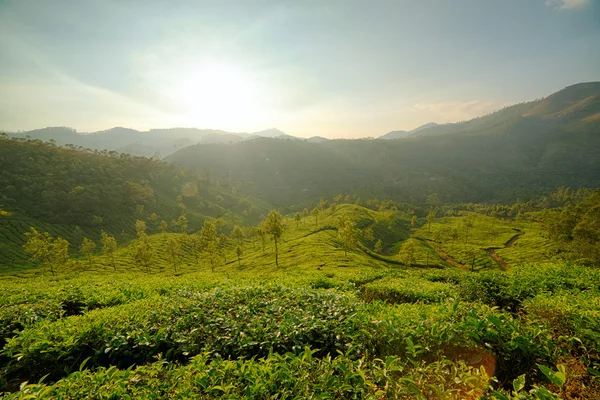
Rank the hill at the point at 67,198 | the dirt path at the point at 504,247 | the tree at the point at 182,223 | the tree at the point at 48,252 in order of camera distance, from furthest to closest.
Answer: the tree at the point at 182,223 < the hill at the point at 67,198 < the dirt path at the point at 504,247 < the tree at the point at 48,252

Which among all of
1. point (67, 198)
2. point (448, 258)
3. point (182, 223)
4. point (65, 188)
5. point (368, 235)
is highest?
point (65, 188)

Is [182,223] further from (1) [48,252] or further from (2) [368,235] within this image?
(2) [368,235]

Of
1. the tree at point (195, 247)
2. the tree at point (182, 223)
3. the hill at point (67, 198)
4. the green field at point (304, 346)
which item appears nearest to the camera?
the green field at point (304, 346)

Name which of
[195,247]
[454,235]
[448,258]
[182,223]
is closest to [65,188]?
[182,223]

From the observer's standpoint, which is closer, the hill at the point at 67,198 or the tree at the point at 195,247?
the tree at the point at 195,247

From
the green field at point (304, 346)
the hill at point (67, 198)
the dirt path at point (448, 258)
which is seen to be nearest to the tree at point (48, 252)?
the hill at point (67, 198)

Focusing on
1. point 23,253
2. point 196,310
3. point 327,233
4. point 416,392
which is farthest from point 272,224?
point 23,253

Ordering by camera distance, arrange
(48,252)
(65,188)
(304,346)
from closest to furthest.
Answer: (304,346), (48,252), (65,188)

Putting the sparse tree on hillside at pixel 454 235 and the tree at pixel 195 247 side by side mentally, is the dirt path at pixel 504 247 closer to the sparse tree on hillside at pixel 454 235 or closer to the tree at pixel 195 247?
the sparse tree on hillside at pixel 454 235

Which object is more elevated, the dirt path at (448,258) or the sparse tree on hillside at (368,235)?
the sparse tree on hillside at (368,235)

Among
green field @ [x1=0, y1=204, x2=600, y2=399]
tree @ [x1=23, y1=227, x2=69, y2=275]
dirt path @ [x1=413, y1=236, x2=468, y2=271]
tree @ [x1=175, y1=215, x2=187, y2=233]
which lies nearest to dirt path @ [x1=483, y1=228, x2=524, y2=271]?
dirt path @ [x1=413, y1=236, x2=468, y2=271]

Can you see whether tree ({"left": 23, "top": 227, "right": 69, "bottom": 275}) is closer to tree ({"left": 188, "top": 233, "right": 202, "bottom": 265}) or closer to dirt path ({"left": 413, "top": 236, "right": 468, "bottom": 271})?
tree ({"left": 188, "top": 233, "right": 202, "bottom": 265})

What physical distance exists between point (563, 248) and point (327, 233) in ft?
250

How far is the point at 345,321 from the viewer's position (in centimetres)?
682
